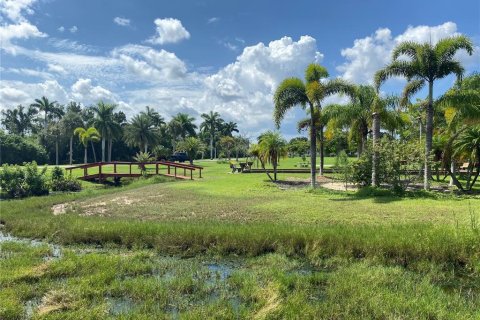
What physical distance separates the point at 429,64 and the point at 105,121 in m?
56.7

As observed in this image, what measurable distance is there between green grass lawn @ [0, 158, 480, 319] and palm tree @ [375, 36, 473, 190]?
610 cm

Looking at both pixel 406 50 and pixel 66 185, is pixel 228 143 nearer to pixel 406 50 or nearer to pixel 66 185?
pixel 66 185

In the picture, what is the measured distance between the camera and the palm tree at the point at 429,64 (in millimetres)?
19125

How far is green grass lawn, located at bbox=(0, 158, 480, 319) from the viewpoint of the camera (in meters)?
6.48

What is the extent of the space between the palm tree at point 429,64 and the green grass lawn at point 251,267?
6.10m

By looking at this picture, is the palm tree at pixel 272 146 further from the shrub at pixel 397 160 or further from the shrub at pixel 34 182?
the shrub at pixel 34 182

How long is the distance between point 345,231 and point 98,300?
6.53 m

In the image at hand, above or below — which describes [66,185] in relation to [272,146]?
below

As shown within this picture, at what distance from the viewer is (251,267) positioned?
356 inches

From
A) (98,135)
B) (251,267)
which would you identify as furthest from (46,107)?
(251,267)

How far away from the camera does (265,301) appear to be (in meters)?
6.70

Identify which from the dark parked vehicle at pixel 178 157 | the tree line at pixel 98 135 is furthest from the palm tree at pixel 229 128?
the dark parked vehicle at pixel 178 157

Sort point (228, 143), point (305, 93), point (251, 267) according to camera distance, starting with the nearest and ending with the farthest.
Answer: point (251, 267) < point (305, 93) < point (228, 143)

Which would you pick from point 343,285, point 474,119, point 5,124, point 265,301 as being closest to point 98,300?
point 265,301
